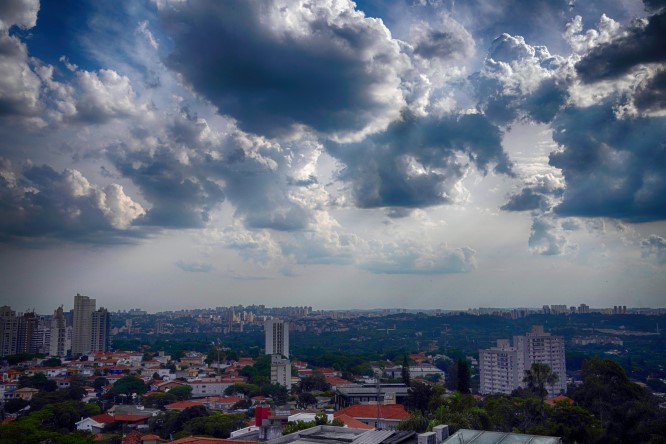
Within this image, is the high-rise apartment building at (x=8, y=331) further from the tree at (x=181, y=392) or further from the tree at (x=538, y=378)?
the tree at (x=538, y=378)

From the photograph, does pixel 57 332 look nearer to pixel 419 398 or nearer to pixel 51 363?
pixel 51 363

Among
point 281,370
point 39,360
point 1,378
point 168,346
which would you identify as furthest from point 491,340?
point 1,378

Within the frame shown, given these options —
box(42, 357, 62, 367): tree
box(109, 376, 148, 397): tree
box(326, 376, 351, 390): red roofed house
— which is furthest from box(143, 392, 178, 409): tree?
box(42, 357, 62, 367): tree

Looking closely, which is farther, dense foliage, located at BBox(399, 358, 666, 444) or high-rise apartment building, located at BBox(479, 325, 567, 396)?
high-rise apartment building, located at BBox(479, 325, 567, 396)

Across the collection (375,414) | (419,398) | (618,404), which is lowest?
(419,398)

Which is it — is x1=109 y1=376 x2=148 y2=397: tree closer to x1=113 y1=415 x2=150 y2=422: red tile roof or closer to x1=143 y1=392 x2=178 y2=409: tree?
x1=143 y1=392 x2=178 y2=409: tree

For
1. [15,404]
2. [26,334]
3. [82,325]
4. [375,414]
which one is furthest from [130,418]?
[82,325]
